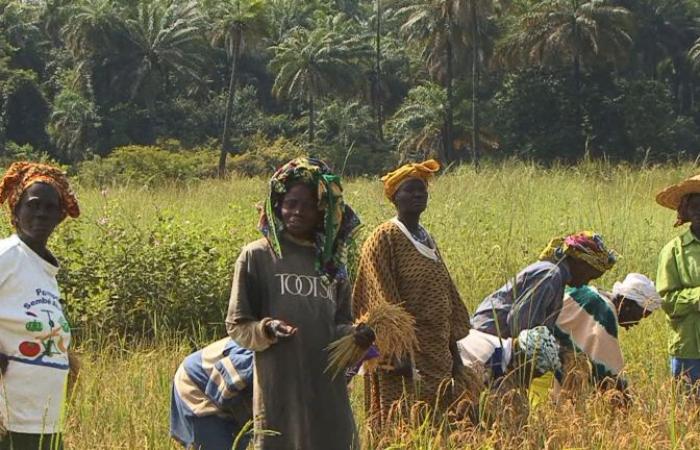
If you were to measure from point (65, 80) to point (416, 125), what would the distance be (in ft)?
50.4

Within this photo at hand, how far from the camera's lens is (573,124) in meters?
34.2

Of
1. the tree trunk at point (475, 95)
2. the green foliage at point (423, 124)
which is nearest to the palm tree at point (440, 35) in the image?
the green foliage at point (423, 124)

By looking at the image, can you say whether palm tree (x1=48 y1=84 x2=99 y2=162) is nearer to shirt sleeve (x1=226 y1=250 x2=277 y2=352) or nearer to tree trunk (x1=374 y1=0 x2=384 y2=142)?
tree trunk (x1=374 y1=0 x2=384 y2=142)

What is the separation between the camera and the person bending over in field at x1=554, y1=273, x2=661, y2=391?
4.06 metres

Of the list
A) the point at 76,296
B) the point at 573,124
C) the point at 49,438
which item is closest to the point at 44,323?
the point at 49,438

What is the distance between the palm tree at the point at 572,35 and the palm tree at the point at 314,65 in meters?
7.51

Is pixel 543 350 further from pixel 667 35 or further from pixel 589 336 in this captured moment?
pixel 667 35

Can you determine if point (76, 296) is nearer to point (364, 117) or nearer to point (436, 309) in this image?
point (436, 309)

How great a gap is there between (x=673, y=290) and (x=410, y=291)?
47.6 inches

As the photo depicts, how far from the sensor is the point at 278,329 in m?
2.47

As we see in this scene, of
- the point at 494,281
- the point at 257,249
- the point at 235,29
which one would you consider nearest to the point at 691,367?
the point at 257,249

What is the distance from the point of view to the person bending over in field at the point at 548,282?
3.80 m

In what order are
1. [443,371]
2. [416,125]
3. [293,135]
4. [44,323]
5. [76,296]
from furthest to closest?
[293,135], [416,125], [76,296], [443,371], [44,323]

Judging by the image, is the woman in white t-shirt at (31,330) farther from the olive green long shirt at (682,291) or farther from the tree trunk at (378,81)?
the tree trunk at (378,81)
